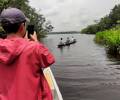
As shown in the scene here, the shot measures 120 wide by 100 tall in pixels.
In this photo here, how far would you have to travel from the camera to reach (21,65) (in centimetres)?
357

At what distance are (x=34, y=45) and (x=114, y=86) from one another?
12614mm

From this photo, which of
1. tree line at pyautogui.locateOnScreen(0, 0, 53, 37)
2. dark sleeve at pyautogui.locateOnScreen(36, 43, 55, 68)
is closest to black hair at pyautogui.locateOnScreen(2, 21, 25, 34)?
dark sleeve at pyautogui.locateOnScreen(36, 43, 55, 68)

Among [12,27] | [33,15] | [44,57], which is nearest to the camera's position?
[44,57]

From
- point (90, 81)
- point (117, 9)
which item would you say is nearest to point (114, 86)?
point (90, 81)

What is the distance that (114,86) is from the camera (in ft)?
52.2

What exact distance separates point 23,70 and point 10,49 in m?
0.20

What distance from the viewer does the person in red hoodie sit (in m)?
3.54

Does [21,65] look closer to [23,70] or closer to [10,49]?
[23,70]

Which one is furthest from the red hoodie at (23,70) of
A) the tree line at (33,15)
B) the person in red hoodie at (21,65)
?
the tree line at (33,15)

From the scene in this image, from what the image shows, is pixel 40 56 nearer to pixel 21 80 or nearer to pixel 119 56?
pixel 21 80

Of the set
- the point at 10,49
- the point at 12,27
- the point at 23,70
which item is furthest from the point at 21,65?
the point at 12,27

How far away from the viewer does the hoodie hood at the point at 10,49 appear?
11.6 ft

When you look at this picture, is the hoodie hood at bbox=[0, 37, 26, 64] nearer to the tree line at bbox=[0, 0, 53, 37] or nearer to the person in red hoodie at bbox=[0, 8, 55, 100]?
the person in red hoodie at bbox=[0, 8, 55, 100]

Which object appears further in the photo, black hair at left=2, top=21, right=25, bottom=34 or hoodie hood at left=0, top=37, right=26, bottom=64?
black hair at left=2, top=21, right=25, bottom=34
